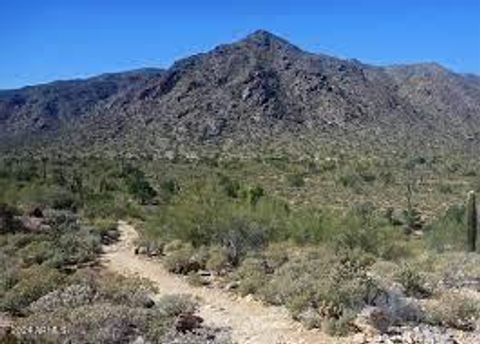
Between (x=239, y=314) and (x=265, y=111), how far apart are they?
3854 inches

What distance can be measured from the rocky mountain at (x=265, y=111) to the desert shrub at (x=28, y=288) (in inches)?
3025

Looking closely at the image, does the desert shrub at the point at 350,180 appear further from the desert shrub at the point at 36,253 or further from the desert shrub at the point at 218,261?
the desert shrub at the point at 218,261

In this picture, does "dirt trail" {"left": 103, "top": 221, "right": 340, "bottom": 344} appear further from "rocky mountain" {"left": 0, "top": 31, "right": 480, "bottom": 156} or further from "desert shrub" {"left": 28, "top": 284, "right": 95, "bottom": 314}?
"rocky mountain" {"left": 0, "top": 31, "right": 480, "bottom": 156}

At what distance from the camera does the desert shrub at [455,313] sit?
720 inches

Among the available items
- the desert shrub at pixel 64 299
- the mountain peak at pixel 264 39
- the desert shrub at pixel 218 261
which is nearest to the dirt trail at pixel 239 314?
the desert shrub at pixel 218 261

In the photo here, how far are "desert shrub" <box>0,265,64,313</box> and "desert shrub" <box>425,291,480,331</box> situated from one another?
9159 millimetres

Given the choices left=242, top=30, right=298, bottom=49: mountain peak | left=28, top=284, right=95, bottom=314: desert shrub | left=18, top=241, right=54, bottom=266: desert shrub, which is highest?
left=242, top=30, right=298, bottom=49: mountain peak

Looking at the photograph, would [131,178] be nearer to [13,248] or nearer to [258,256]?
[13,248]

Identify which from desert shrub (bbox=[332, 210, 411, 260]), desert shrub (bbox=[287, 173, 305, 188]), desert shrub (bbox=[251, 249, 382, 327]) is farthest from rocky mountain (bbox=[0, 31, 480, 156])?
desert shrub (bbox=[251, 249, 382, 327])

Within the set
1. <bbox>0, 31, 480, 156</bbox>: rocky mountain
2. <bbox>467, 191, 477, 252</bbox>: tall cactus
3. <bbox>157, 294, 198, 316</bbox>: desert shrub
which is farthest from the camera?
<bbox>0, 31, 480, 156</bbox>: rocky mountain

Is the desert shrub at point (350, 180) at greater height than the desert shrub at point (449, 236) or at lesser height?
lesser

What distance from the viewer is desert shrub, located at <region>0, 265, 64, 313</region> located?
19.9 meters

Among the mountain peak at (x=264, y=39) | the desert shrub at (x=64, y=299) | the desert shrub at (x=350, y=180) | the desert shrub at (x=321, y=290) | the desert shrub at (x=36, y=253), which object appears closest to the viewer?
the desert shrub at (x=321, y=290)

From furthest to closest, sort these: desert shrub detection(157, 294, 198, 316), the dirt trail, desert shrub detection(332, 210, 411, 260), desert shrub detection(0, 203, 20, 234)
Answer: desert shrub detection(0, 203, 20, 234) < desert shrub detection(332, 210, 411, 260) < desert shrub detection(157, 294, 198, 316) < the dirt trail
